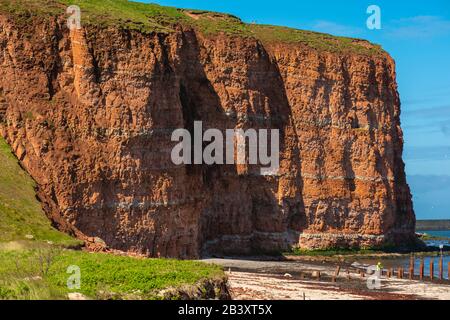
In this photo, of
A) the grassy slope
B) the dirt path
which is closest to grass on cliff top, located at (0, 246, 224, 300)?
the grassy slope

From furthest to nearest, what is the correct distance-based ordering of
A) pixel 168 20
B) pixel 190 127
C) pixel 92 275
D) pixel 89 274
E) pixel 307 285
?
pixel 168 20
pixel 190 127
pixel 307 285
pixel 89 274
pixel 92 275

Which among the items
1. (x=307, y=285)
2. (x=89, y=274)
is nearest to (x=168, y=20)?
(x=307, y=285)

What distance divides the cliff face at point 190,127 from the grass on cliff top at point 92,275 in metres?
22.8

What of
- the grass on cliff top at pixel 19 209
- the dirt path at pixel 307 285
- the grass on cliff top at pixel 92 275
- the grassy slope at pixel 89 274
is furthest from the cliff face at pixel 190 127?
the grass on cliff top at pixel 92 275

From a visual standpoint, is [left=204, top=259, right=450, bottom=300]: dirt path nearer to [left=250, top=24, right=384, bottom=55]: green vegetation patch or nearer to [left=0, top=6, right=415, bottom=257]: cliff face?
[left=0, top=6, right=415, bottom=257]: cliff face

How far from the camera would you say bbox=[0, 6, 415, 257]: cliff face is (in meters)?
66.6

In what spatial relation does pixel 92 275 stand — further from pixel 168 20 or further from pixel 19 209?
pixel 168 20

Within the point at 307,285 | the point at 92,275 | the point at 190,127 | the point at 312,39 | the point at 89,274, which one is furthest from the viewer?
the point at 312,39

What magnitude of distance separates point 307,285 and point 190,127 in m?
30.9

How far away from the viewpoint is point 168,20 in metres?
87.1

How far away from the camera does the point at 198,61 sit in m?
88.1

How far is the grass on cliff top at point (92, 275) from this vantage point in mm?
26638

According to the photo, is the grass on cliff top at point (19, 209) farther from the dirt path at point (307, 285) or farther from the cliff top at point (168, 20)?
the cliff top at point (168, 20)

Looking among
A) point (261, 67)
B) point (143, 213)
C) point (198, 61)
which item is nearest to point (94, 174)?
point (143, 213)
